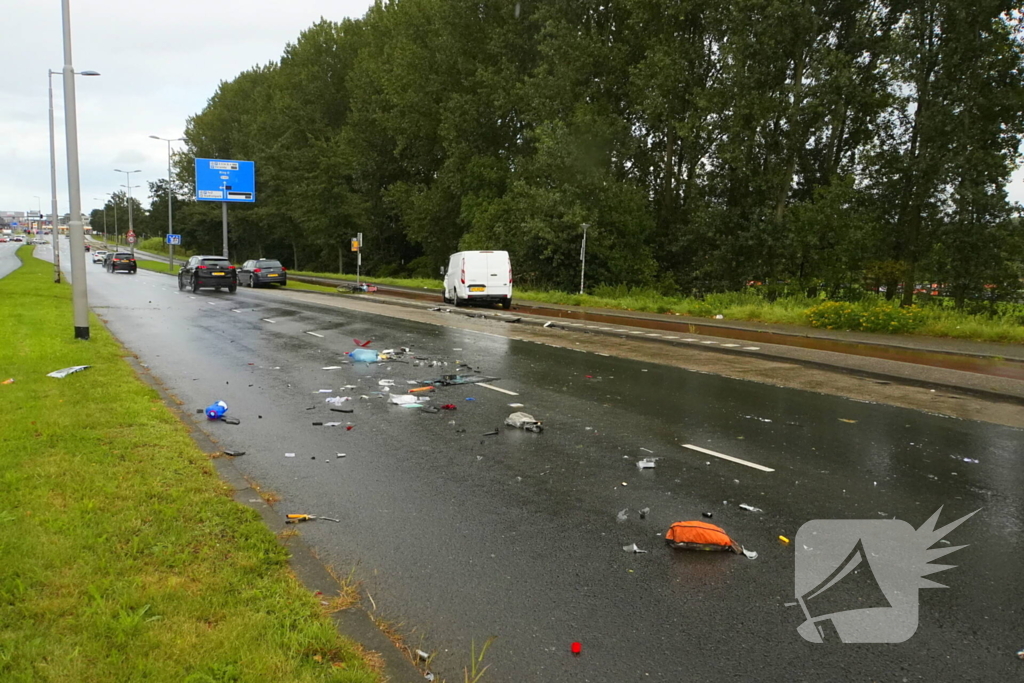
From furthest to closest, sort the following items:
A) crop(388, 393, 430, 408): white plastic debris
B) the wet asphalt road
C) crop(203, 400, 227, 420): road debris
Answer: crop(388, 393, 430, 408): white plastic debris < crop(203, 400, 227, 420): road debris < the wet asphalt road

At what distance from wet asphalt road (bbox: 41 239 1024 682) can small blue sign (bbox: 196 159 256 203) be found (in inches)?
1592

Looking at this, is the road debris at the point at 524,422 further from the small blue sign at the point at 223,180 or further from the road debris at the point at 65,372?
the small blue sign at the point at 223,180

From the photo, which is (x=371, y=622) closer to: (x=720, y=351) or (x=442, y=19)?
(x=720, y=351)

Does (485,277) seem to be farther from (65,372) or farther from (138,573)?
(138,573)

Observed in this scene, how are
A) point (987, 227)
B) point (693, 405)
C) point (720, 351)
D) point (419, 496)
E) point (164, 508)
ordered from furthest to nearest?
point (987, 227) → point (720, 351) → point (693, 405) → point (419, 496) → point (164, 508)

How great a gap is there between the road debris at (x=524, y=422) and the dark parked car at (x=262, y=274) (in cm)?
3641

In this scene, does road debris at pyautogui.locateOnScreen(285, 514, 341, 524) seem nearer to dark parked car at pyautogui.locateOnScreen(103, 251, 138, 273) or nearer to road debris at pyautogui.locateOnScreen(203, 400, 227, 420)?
road debris at pyautogui.locateOnScreen(203, 400, 227, 420)

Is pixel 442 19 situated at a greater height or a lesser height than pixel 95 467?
greater

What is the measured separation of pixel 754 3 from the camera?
2803 centimetres

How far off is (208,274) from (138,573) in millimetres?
34309

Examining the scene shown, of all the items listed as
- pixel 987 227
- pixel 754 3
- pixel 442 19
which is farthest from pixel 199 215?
pixel 987 227

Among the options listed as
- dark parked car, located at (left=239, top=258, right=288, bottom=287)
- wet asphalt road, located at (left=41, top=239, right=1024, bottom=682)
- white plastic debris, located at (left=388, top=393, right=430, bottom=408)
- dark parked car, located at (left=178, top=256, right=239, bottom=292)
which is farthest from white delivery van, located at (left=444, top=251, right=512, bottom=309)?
dark parked car, located at (left=239, top=258, right=288, bottom=287)

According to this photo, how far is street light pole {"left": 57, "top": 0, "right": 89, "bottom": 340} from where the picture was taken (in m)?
13.0

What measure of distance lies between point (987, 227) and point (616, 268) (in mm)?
14596
